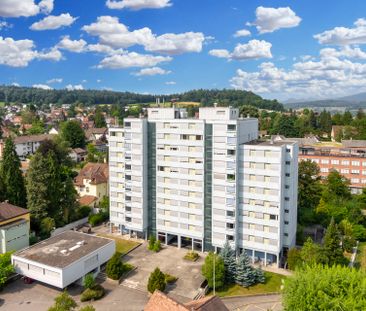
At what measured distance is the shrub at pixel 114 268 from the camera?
45.6m

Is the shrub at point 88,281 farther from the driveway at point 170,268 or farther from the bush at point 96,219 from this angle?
the bush at point 96,219

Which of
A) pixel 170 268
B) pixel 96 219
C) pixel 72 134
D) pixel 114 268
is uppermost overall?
pixel 72 134

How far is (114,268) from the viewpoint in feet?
149

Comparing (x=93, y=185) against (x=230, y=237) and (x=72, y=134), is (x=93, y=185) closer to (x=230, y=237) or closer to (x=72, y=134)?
(x=230, y=237)

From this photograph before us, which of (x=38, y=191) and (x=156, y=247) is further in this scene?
(x=38, y=191)

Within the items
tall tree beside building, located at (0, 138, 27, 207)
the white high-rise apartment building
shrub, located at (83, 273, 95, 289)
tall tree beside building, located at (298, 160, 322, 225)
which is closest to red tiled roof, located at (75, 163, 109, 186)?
tall tree beside building, located at (0, 138, 27, 207)

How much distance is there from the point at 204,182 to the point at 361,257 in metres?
27.6

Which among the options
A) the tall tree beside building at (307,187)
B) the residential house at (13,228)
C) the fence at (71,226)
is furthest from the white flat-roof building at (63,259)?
the tall tree beside building at (307,187)

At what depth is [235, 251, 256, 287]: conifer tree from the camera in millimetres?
44562

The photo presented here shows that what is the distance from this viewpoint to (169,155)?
5481cm

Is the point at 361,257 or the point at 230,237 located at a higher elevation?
the point at 230,237

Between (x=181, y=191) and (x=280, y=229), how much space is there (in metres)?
15.7

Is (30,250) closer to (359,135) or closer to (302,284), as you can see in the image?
(302,284)

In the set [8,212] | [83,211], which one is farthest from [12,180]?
[83,211]
